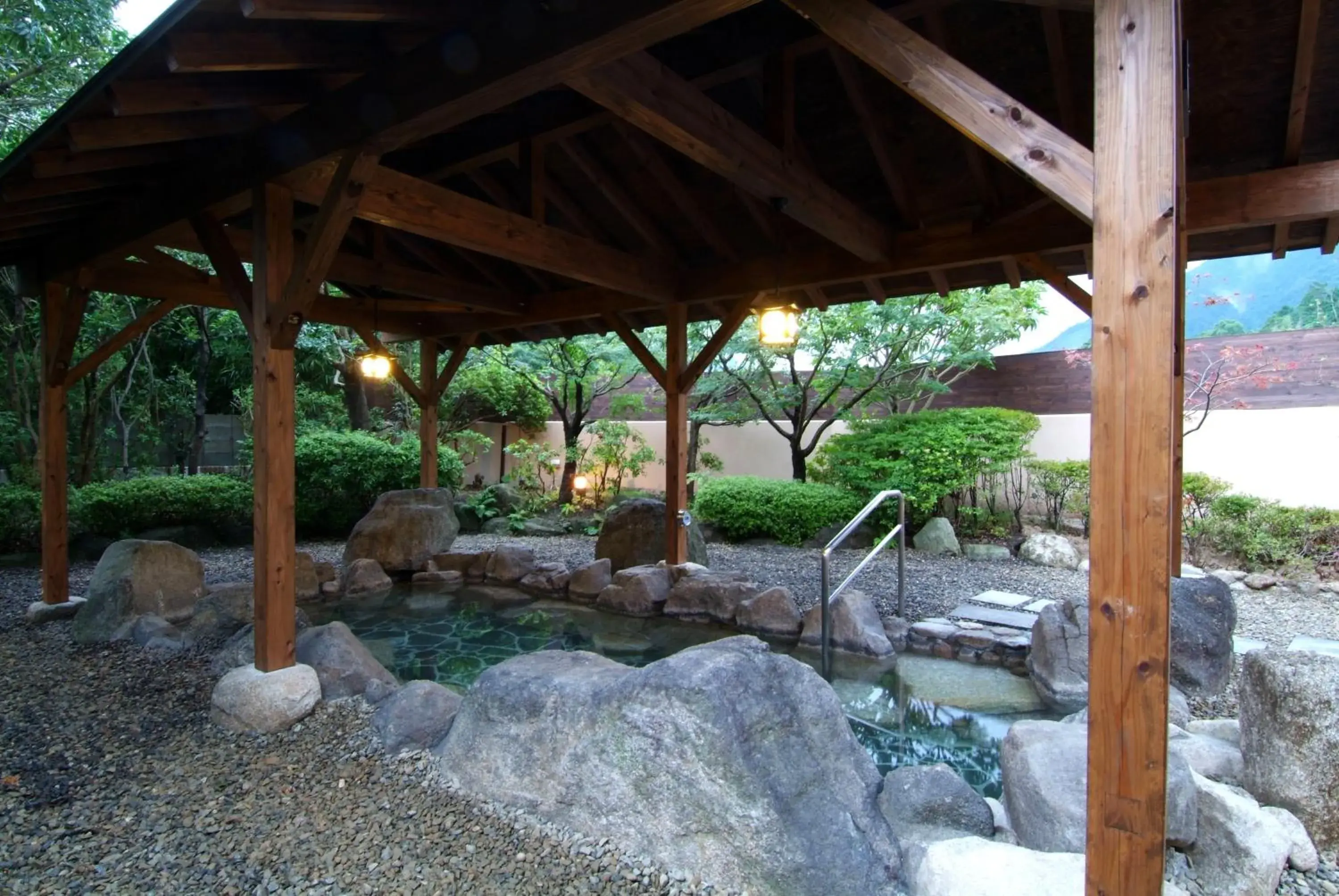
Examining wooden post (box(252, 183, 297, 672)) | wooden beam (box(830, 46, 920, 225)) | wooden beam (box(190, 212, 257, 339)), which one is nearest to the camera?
wooden post (box(252, 183, 297, 672))

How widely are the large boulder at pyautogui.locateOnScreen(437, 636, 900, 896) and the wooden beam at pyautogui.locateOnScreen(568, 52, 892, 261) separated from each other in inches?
82.9

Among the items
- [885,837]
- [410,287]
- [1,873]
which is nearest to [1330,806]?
[885,837]

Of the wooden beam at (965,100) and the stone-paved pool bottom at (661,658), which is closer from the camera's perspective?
the wooden beam at (965,100)

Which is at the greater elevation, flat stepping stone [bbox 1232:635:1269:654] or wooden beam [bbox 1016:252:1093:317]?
wooden beam [bbox 1016:252:1093:317]

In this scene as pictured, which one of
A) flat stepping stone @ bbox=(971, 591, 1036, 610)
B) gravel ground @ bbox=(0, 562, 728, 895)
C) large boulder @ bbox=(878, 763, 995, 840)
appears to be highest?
large boulder @ bbox=(878, 763, 995, 840)

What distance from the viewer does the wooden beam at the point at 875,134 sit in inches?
147

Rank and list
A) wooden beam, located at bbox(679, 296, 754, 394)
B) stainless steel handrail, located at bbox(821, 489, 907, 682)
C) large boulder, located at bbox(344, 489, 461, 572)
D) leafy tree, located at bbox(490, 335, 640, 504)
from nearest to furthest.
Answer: stainless steel handrail, located at bbox(821, 489, 907, 682) < wooden beam, located at bbox(679, 296, 754, 394) < large boulder, located at bbox(344, 489, 461, 572) < leafy tree, located at bbox(490, 335, 640, 504)

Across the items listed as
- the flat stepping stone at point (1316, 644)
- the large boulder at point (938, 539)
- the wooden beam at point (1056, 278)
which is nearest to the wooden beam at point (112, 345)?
the wooden beam at point (1056, 278)

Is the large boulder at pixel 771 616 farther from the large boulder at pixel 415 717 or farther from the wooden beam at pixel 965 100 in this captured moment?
the wooden beam at pixel 965 100

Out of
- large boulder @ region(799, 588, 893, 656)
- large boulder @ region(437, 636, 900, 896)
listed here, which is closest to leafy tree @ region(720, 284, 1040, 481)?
Result: large boulder @ region(799, 588, 893, 656)

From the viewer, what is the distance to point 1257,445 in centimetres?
773

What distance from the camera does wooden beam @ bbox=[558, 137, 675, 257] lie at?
4.89m

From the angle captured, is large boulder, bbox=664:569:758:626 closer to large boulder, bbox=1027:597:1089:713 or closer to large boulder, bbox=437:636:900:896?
large boulder, bbox=1027:597:1089:713

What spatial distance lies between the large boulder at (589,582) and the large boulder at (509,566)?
698mm
